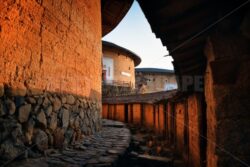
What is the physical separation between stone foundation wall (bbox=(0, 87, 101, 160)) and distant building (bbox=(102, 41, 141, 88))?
2072cm

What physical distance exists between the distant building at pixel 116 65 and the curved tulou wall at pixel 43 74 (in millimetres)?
19956

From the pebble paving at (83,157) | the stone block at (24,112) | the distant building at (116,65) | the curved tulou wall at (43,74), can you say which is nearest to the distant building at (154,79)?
the distant building at (116,65)

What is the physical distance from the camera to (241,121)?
2.50 m

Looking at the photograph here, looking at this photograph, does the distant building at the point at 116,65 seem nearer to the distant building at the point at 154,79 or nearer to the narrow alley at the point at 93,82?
the distant building at the point at 154,79

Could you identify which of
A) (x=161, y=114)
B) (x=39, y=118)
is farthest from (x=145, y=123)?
(x=39, y=118)

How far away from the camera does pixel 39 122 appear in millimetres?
3871

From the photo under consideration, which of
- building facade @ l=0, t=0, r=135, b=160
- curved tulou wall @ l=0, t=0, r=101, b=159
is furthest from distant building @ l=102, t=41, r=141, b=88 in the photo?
curved tulou wall @ l=0, t=0, r=101, b=159

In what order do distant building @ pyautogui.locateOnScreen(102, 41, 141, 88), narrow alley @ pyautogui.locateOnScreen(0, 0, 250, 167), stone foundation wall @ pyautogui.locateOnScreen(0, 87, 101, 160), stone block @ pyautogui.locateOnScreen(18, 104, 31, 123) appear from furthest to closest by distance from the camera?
1. distant building @ pyautogui.locateOnScreen(102, 41, 141, 88)
2. stone block @ pyautogui.locateOnScreen(18, 104, 31, 123)
3. stone foundation wall @ pyautogui.locateOnScreen(0, 87, 101, 160)
4. narrow alley @ pyautogui.locateOnScreen(0, 0, 250, 167)

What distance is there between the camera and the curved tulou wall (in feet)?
10.4

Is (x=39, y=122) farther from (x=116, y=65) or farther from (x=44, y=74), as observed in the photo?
(x=116, y=65)

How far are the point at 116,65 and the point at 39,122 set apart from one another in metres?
23.7

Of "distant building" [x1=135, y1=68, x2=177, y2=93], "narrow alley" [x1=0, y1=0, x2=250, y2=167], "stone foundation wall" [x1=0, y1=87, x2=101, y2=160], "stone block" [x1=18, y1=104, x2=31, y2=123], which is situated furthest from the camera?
"distant building" [x1=135, y1=68, x2=177, y2=93]

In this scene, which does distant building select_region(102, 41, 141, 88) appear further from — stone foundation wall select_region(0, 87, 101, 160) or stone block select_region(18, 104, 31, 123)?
stone block select_region(18, 104, 31, 123)

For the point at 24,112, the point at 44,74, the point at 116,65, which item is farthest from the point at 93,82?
the point at 116,65
